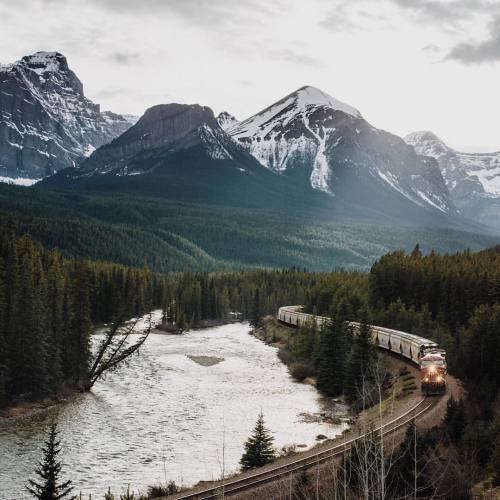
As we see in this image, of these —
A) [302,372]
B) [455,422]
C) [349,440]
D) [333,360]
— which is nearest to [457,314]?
[302,372]

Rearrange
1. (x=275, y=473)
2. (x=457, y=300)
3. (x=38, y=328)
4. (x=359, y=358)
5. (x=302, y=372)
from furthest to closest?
(x=457, y=300) → (x=302, y=372) → (x=359, y=358) → (x=38, y=328) → (x=275, y=473)

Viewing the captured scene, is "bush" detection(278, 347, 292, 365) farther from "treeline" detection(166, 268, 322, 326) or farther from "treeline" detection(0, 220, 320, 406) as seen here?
"treeline" detection(166, 268, 322, 326)

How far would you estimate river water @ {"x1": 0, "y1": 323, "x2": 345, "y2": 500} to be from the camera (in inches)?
1620

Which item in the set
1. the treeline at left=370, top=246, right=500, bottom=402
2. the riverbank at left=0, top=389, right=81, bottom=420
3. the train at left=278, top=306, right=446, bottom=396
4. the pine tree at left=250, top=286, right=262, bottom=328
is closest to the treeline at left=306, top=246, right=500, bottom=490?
the treeline at left=370, top=246, right=500, bottom=402

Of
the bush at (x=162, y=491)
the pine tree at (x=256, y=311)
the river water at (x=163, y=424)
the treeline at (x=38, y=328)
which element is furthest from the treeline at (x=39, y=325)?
the pine tree at (x=256, y=311)

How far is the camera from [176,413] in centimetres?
5778

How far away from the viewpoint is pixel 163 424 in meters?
53.7

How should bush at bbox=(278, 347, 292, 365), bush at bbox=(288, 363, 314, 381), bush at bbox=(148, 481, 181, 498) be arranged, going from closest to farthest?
bush at bbox=(148, 481, 181, 498) → bush at bbox=(288, 363, 314, 381) → bush at bbox=(278, 347, 292, 365)

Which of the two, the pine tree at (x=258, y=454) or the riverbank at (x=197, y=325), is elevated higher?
the pine tree at (x=258, y=454)

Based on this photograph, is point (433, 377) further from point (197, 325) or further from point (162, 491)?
point (197, 325)

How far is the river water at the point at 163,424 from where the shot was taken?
4116 cm

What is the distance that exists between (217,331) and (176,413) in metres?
73.7

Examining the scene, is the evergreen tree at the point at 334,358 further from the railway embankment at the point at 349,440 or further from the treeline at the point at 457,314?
the treeline at the point at 457,314

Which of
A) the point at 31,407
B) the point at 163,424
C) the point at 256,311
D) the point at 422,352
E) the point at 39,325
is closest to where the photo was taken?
the point at 163,424
